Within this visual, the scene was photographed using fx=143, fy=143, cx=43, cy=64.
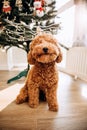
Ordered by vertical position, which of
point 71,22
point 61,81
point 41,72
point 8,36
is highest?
point 71,22

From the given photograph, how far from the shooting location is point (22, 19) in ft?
6.56

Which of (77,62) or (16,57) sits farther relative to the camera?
(16,57)

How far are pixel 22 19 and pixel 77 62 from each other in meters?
1.14

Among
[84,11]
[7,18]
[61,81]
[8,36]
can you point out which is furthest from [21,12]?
[61,81]

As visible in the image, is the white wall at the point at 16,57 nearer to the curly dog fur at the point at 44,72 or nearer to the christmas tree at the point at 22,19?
the christmas tree at the point at 22,19

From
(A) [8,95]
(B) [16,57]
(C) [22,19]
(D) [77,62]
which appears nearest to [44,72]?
(A) [8,95]

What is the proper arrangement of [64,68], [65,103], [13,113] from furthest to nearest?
[64,68] < [65,103] < [13,113]

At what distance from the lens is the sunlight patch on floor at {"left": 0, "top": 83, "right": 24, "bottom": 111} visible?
151 cm

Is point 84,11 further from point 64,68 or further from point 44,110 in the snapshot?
point 44,110

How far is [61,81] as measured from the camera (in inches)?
91.0

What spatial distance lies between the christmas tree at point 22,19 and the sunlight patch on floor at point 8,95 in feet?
2.17

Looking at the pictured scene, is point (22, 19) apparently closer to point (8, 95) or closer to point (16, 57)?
point (8, 95)

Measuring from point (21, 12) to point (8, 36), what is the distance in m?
0.38

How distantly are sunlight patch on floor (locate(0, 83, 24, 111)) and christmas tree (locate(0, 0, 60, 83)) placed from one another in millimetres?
661
